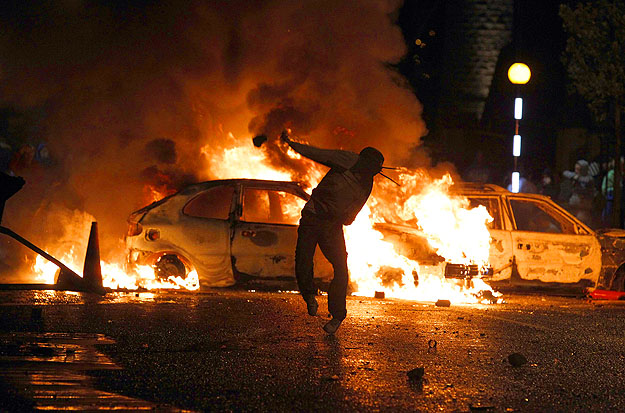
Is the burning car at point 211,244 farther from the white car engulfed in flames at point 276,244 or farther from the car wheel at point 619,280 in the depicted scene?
the car wheel at point 619,280

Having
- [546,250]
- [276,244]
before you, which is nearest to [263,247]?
[276,244]

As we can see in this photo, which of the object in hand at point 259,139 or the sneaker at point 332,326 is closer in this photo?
the sneaker at point 332,326

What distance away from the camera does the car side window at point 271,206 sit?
1184cm

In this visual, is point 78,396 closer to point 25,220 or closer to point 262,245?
point 262,245

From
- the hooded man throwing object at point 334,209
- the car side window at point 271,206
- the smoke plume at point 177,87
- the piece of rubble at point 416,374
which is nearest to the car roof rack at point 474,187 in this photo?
the smoke plume at point 177,87

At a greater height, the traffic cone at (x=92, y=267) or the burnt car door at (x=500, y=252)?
the burnt car door at (x=500, y=252)

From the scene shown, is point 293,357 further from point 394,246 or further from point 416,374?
point 394,246

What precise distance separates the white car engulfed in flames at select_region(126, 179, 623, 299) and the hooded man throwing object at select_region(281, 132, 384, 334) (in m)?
2.87

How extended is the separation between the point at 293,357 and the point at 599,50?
16.5m

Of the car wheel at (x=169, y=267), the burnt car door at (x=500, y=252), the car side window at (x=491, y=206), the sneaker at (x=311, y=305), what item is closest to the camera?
the sneaker at (x=311, y=305)

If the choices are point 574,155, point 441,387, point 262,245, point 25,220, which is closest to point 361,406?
point 441,387

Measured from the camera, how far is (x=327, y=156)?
803cm

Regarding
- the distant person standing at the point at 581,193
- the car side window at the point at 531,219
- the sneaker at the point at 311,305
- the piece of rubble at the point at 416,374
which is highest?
the distant person standing at the point at 581,193

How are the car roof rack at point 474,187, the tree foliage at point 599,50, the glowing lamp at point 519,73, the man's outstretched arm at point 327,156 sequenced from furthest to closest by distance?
the tree foliage at point 599,50 < the glowing lamp at point 519,73 < the car roof rack at point 474,187 < the man's outstretched arm at point 327,156
